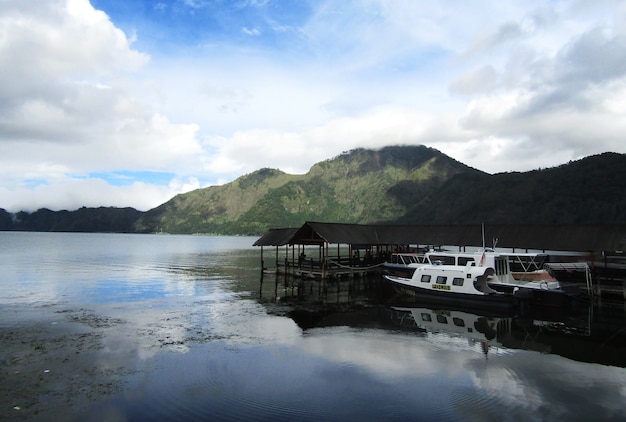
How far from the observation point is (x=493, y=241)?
120 feet

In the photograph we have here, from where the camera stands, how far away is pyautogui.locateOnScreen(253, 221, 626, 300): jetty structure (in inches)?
1211

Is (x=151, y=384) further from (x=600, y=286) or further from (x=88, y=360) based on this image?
(x=600, y=286)

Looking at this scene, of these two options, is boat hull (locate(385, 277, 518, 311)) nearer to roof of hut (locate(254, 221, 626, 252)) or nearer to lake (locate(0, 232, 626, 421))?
lake (locate(0, 232, 626, 421))

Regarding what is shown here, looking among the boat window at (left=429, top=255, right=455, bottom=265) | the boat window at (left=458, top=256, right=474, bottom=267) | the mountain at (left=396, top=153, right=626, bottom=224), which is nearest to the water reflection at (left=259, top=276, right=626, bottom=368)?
the boat window at (left=429, top=255, right=455, bottom=265)

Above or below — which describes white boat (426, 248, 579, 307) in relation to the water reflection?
above

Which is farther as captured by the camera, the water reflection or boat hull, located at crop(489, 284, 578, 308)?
boat hull, located at crop(489, 284, 578, 308)

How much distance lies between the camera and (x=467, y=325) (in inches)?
902

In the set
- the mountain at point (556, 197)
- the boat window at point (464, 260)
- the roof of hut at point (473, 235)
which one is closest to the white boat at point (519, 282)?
the boat window at point (464, 260)

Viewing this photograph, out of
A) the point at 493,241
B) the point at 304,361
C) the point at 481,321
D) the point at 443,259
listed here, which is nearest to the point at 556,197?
the point at 493,241

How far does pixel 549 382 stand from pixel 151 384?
1391 cm

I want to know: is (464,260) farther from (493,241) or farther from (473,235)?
(473,235)

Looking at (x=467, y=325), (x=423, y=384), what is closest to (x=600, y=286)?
(x=467, y=325)

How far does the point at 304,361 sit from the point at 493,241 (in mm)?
26663

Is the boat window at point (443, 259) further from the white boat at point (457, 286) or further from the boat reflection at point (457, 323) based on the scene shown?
the boat reflection at point (457, 323)
